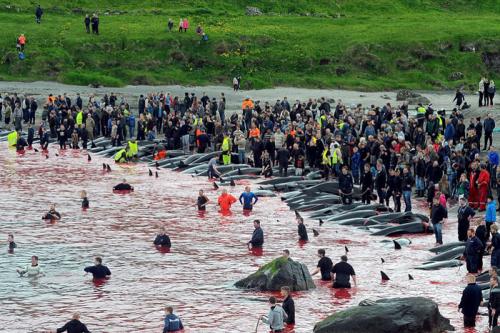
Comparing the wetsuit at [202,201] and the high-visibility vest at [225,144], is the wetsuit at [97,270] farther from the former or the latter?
the high-visibility vest at [225,144]

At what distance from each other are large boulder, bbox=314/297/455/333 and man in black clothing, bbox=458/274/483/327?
688 mm

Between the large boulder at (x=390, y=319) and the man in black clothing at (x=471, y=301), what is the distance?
688 mm

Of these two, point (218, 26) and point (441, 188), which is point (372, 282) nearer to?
point (441, 188)

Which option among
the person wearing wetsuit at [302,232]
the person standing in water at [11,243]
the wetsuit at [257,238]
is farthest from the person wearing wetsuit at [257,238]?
the person standing in water at [11,243]

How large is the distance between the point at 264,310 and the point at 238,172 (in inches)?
921

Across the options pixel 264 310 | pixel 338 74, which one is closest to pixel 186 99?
pixel 338 74

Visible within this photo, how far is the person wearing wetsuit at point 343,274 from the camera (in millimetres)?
35344

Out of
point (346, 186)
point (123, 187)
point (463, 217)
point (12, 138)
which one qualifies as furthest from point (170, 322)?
point (12, 138)

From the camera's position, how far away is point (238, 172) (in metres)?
56.6

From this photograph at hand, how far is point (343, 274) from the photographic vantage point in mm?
35438

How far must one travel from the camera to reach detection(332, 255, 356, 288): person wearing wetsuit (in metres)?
35.3

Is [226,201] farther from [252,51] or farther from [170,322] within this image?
[252,51]

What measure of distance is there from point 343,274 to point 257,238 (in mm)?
6512

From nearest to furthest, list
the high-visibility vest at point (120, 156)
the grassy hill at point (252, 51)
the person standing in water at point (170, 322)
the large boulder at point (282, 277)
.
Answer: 1. the person standing in water at point (170, 322)
2. the large boulder at point (282, 277)
3. the high-visibility vest at point (120, 156)
4. the grassy hill at point (252, 51)
